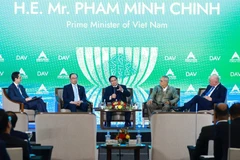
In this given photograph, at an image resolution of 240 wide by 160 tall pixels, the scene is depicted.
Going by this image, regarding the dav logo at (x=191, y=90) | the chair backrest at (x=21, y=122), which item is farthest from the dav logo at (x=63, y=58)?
the chair backrest at (x=21, y=122)

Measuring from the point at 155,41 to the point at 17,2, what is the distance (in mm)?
2866

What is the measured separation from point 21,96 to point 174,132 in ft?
14.1

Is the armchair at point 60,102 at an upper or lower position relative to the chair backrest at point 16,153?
upper

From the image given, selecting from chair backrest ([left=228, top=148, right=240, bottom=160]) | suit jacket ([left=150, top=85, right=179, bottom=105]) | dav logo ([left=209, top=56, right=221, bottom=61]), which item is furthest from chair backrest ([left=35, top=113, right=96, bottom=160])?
dav logo ([left=209, top=56, right=221, bottom=61])

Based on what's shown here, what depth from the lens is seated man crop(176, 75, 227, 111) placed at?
11.1 m

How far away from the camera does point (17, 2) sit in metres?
12.1

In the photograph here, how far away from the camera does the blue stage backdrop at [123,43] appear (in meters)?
12.1

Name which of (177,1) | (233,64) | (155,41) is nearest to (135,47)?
(155,41)

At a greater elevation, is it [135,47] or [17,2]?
[17,2]

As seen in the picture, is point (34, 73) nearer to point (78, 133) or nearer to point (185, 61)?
point (185, 61)

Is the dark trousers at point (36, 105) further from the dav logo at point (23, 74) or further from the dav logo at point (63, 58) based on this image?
the dav logo at point (63, 58)

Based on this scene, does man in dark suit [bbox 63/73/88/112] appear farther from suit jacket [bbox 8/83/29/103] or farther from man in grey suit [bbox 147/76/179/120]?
man in grey suit [bbox 147/76/179/120]

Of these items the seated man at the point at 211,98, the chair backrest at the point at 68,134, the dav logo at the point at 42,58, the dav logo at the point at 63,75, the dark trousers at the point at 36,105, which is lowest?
the chair backrest at the point at 68,134

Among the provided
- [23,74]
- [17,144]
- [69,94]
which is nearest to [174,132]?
[17,144]
